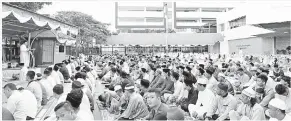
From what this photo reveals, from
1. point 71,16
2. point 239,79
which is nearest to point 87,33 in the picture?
point 71,16

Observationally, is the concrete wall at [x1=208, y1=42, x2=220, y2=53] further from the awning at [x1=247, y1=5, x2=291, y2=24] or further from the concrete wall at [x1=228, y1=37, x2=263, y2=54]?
the awning at [x1=247, y1=5, x2=291, y2=24]

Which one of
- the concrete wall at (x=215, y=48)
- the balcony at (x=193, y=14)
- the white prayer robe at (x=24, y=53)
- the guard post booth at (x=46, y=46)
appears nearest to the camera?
the white prayer robe at (x=24, y=53)

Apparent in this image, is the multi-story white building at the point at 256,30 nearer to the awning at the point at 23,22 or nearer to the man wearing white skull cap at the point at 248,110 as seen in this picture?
the awning at the point at 23,22

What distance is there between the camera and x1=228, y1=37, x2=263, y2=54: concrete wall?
25.2m

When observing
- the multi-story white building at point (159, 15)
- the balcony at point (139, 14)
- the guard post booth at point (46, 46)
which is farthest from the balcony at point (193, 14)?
the guard post booth at point (46, 46)

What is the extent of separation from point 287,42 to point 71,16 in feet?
54.4

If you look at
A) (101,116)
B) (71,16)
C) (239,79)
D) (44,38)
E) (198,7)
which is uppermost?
(198,7)

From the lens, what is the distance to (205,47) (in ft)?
133

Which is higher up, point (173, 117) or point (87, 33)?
point (87, 33)

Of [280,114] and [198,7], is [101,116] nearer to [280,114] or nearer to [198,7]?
[280,114]

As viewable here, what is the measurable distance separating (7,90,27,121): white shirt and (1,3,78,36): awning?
3.12m

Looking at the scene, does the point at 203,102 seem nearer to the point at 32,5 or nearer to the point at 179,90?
the point at 179,90

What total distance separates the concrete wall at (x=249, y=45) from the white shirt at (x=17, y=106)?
2308cm

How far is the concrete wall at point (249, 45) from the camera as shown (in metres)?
25.2
